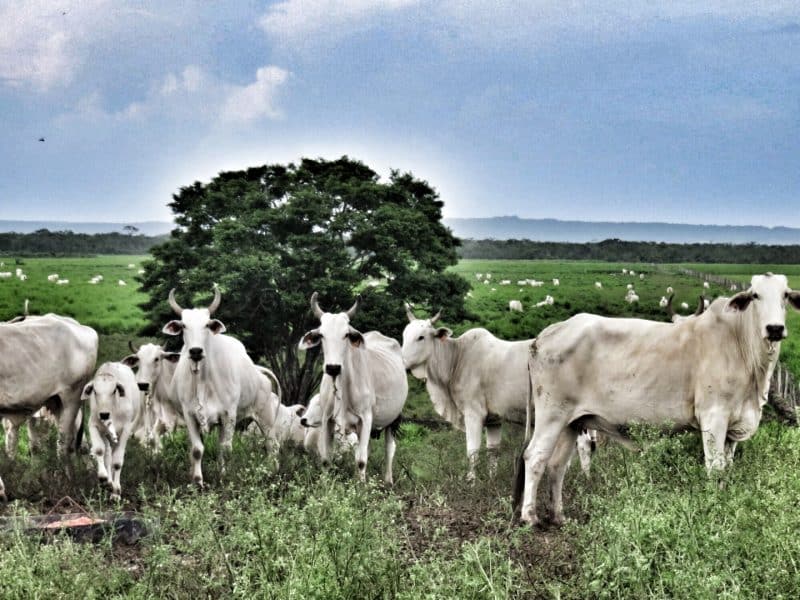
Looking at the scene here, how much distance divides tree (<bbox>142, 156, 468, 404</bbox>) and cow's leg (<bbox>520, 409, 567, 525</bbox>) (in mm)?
14106

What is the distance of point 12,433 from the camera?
12.7 metres

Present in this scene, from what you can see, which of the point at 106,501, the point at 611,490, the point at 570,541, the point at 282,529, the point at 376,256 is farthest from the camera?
the point at 376,256

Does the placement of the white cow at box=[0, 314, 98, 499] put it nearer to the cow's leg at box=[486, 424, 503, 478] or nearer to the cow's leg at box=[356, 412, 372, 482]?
the cow's leg at box=[356, 412, 372, 482]

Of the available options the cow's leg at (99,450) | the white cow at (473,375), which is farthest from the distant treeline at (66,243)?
the cow's leg at (99,450)

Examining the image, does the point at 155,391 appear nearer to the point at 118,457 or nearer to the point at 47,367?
the point at 47,367

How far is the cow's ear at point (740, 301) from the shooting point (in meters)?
8.93

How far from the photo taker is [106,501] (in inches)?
379

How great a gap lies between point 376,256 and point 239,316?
384 cm

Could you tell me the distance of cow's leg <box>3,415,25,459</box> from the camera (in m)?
11.4

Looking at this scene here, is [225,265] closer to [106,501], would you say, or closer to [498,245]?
[106,501]

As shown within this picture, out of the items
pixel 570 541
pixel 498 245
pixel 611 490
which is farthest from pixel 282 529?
pixel 498 245

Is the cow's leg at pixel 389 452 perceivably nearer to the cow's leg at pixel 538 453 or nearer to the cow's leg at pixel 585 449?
the cow's leg at pixel 585 449

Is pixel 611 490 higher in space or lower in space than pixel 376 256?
lower

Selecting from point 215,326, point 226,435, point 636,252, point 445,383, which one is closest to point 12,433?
point 226,435
